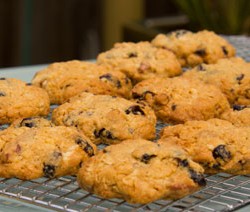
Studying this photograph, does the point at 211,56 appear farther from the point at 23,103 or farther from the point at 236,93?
the point at 23,103

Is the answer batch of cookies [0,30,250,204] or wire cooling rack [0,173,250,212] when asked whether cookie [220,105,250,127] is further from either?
wire cooling rack [0,173,250,212]

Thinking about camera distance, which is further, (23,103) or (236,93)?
(236,93)

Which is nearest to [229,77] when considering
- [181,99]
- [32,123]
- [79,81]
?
[181,99]

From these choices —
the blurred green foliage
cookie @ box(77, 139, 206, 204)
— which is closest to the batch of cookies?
cookie @ box(77, 139, 206, 204)

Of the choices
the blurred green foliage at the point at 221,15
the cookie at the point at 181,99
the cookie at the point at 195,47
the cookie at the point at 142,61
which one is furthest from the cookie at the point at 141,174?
the blurred green foliage at the point at 221,15

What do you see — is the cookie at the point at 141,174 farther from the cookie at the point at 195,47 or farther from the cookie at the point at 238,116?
the cookie at the point at 195,47

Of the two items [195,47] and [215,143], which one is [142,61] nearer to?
[195,47]

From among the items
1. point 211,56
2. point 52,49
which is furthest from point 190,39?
point 52,49
